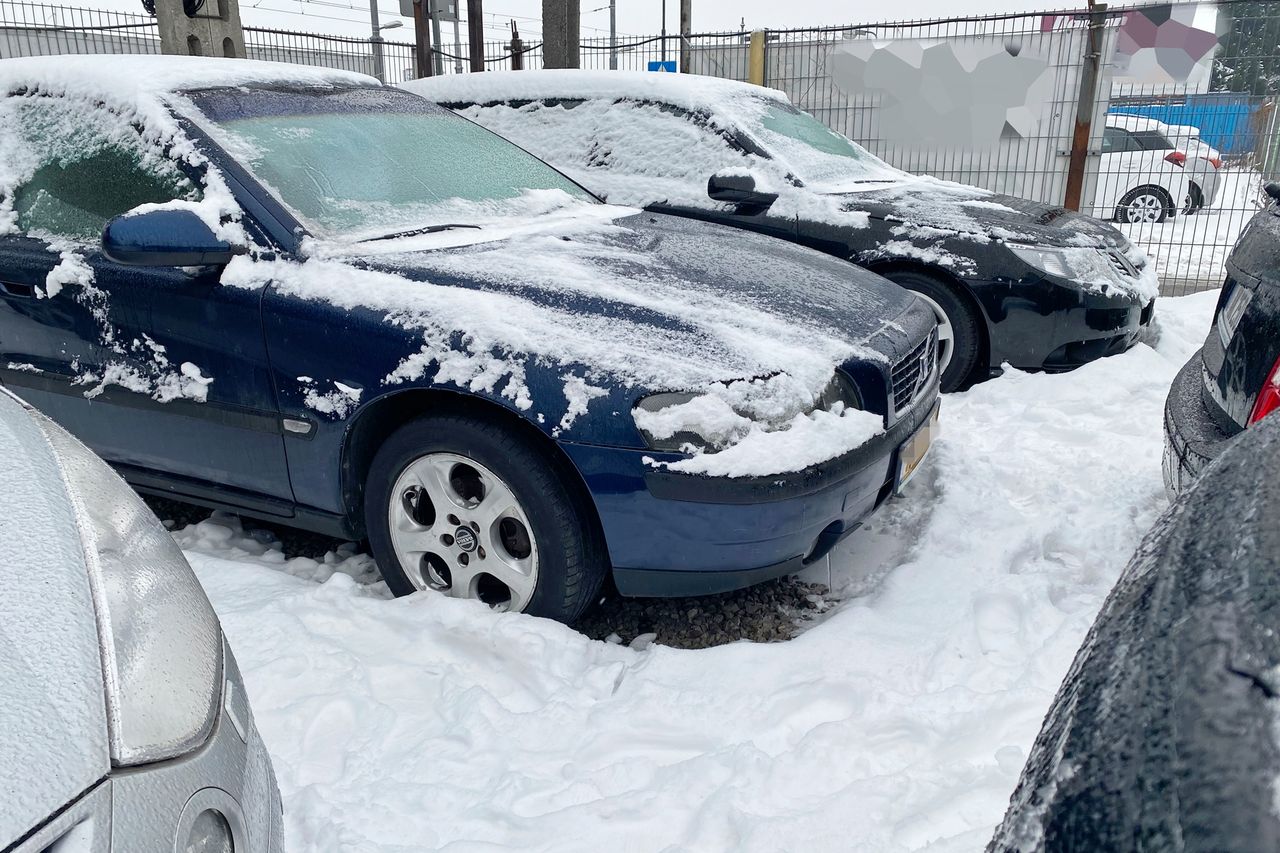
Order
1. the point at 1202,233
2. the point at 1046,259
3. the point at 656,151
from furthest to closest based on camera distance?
the point at 1202,233
the point at 656,151
the point at 1046,259

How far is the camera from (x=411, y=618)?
106 inches

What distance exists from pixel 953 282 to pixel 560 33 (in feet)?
19.7

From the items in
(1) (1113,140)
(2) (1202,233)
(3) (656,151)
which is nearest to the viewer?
(3) (656,151)

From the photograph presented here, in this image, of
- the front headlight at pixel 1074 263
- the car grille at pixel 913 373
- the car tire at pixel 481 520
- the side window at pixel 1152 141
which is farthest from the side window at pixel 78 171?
the side window at pixel 1152 141

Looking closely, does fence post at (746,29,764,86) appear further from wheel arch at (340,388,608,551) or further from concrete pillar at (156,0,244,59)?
wheel arch at (340,388,608,551)

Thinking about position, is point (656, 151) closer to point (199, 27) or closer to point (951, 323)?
point (951, 323)

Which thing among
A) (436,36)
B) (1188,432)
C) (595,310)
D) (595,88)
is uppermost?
(436,36)

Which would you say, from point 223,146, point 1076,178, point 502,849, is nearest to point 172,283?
point 223,146

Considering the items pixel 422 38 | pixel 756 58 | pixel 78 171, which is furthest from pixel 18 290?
pixel 756 58

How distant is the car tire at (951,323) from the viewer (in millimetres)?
4719

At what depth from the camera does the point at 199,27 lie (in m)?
6.64

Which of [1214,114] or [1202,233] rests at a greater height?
[1214,114]

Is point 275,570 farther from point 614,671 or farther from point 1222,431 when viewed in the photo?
point 1222,431

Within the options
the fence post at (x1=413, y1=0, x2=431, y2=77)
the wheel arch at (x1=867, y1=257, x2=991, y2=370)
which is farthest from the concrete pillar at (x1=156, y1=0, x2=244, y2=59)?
the wheel arch at (x1=867, y1=257, x2=991, y2=370)
